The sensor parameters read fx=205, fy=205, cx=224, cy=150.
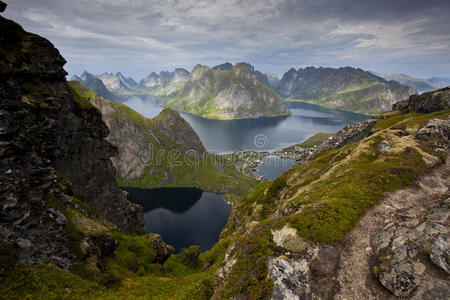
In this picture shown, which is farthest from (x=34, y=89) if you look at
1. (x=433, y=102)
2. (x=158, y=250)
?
(x=433, y=102)

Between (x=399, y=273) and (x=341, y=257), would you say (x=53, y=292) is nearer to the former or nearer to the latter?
(x=341, y=257)

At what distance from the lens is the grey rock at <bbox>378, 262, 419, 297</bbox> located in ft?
50.2

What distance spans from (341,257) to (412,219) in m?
10.1

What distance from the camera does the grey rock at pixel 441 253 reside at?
15.9m

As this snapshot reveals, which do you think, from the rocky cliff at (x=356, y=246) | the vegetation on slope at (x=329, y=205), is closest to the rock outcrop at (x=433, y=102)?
the vegetation on slope at (x=329, y=205)

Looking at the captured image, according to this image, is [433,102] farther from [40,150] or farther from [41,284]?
[40,150]

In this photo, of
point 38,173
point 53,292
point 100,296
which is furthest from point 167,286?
point 38,173

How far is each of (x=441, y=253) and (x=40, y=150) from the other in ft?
166

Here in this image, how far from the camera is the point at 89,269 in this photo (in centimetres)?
2284

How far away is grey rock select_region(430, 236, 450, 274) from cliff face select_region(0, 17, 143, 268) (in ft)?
111

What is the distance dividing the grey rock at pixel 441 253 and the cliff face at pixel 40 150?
33.8m

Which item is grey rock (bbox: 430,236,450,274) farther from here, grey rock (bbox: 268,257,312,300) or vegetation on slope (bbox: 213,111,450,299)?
grey rock (bbox: 268,257,312,300)

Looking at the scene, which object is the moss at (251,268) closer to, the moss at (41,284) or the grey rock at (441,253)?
the grey rock at (441,253)

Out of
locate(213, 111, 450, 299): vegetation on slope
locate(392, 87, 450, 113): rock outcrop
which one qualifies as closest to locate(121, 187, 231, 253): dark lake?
locate(213, 111, 450, 299): vegetation on slope
